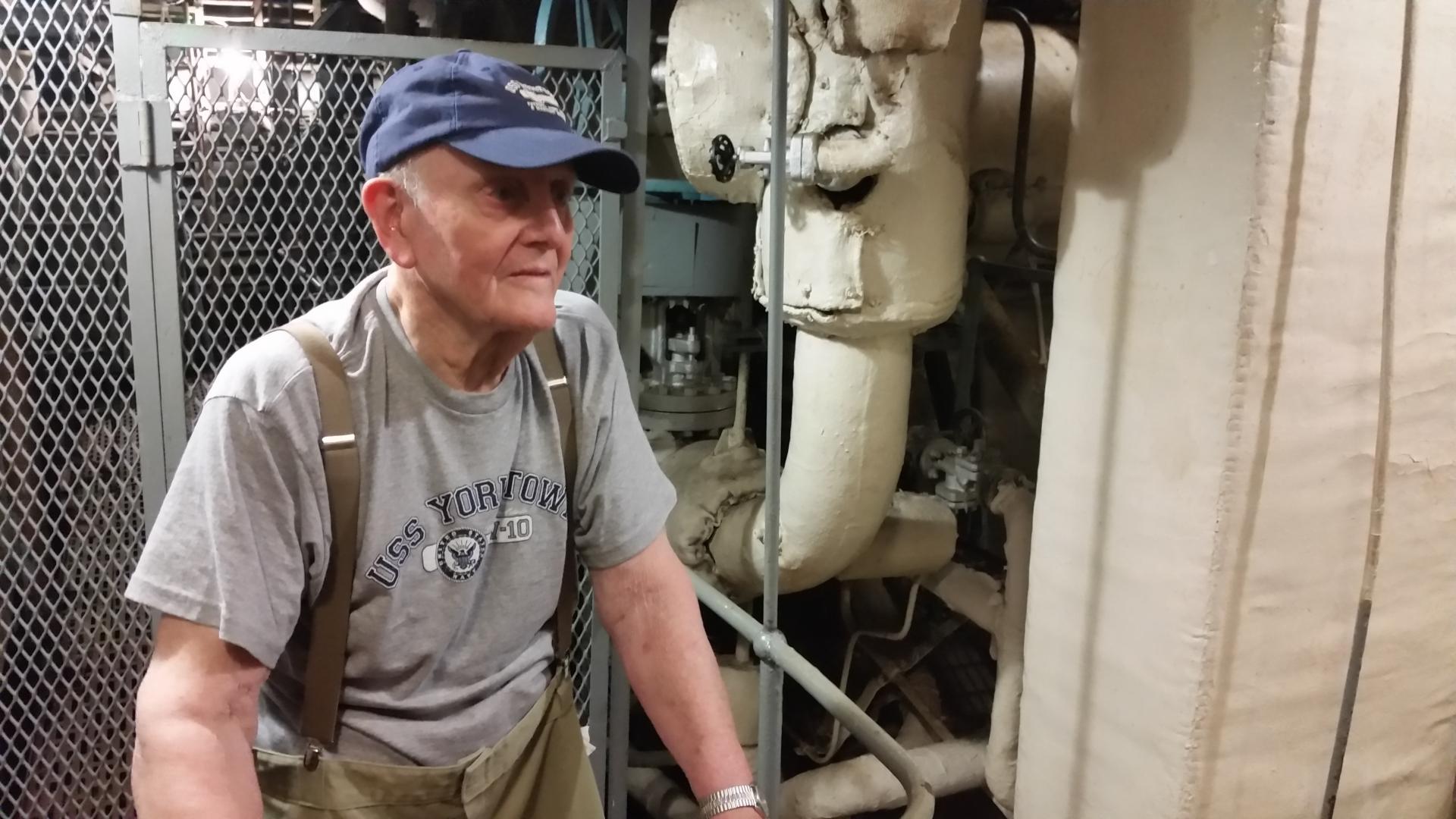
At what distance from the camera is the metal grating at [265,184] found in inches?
60.5

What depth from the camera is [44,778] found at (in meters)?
1.66

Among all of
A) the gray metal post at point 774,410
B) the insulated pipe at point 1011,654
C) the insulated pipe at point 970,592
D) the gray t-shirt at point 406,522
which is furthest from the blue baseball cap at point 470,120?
the insulated pipe at point 970,592

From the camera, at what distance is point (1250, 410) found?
4.25 feet

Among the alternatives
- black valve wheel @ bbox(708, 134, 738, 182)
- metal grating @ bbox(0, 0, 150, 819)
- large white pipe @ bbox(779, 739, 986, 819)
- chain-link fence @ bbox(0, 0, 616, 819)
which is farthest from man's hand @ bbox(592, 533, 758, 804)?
large white pipe @ bbox(779, 739, 986, 819)

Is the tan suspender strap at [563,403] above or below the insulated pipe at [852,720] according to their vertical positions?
above

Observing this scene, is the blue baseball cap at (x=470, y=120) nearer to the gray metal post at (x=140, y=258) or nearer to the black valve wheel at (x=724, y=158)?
the black valve wheel at (x=724, y=158)

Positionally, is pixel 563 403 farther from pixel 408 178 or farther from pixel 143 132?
pixel 143 132

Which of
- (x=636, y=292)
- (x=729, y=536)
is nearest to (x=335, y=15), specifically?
(x=636, y=292)

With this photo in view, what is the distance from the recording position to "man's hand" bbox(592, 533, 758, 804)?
1.24m

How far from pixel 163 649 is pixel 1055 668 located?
1.26 metres

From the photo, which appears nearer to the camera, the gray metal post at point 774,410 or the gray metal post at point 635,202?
the gray metal post at point 774,410

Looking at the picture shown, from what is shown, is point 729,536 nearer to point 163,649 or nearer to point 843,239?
point 843,239

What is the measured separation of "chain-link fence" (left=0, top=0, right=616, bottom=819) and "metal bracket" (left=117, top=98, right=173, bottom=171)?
1.0 inches

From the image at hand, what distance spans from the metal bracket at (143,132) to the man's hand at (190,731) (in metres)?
0.84
